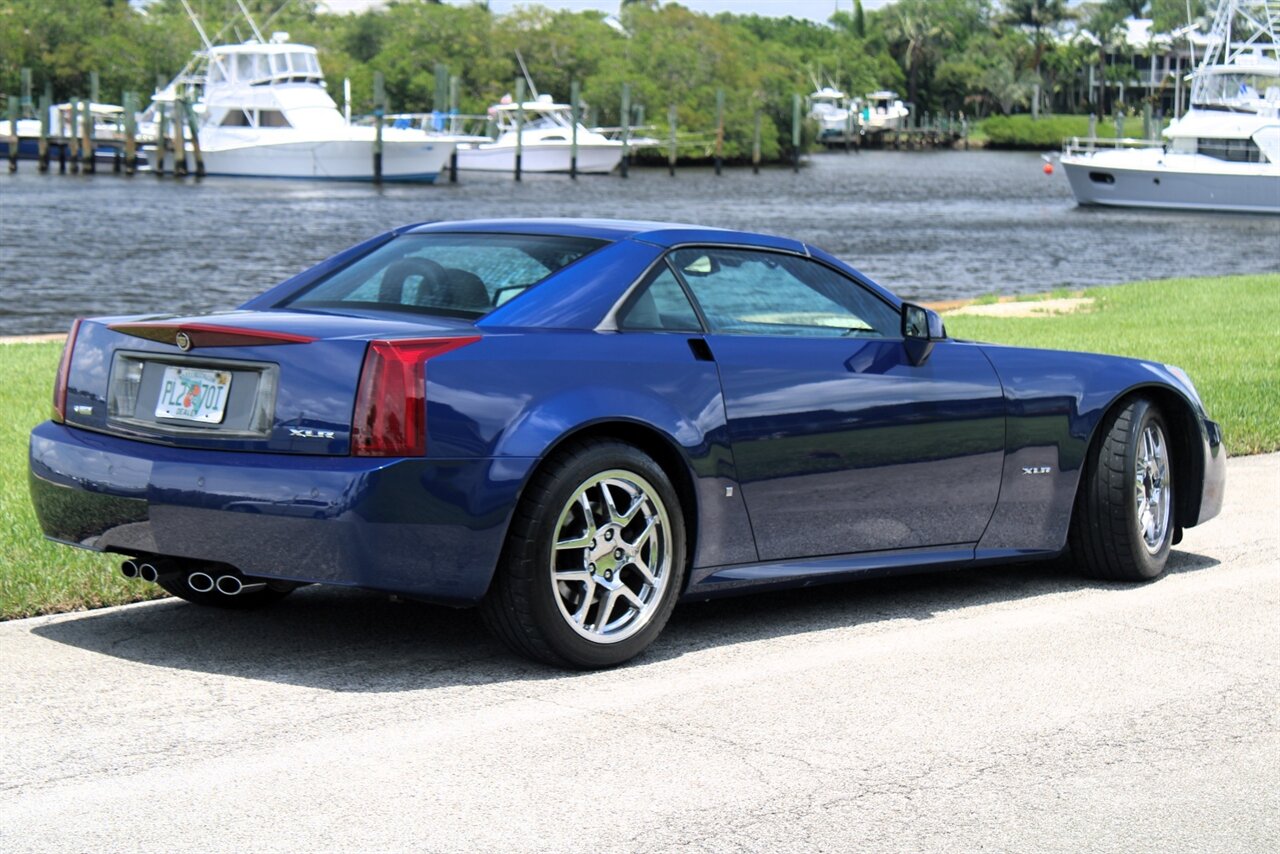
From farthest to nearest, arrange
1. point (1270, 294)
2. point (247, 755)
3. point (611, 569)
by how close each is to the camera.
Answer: point (1270, 294), point (611, 569), point (247, 755)

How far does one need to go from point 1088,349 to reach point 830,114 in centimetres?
16075

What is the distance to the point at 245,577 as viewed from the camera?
217 inches

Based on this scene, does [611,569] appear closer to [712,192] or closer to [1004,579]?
[1004,579]

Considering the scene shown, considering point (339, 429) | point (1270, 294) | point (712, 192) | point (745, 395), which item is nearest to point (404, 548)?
point (339, 429)

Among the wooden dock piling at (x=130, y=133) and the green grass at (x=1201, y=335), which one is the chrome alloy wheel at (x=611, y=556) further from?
the wooden dock piling at (x=130, y=133)

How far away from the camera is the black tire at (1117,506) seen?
7.20m

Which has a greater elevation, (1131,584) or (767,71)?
(767,71)

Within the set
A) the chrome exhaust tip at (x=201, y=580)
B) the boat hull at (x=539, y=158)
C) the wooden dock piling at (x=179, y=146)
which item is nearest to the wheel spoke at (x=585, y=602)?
the chrome exhaust tip at (x=201, y=580)

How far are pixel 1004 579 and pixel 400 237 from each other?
2747 millimetres

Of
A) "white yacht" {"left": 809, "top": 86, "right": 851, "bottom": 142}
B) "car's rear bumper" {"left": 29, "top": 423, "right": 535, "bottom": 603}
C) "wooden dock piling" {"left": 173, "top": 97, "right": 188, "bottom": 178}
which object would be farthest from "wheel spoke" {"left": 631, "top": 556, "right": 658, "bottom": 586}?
"white yacht" {"left": 809, "top": 86, "right": 851, "bottom": 142}

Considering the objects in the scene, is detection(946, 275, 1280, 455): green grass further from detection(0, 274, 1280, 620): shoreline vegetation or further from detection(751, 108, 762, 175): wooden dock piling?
detection(751, 108, 762, 175): wooden dock piling

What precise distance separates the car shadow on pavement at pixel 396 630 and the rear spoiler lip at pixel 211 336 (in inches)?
38.4

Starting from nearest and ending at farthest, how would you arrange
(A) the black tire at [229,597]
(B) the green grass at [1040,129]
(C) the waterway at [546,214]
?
(A) the black tire at [229,597], (C) the waterway at [546,214], (B) the green grass at [1040,129]

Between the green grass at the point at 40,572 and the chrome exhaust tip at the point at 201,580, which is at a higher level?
the chrome exhaust tip at the point at 201,580
